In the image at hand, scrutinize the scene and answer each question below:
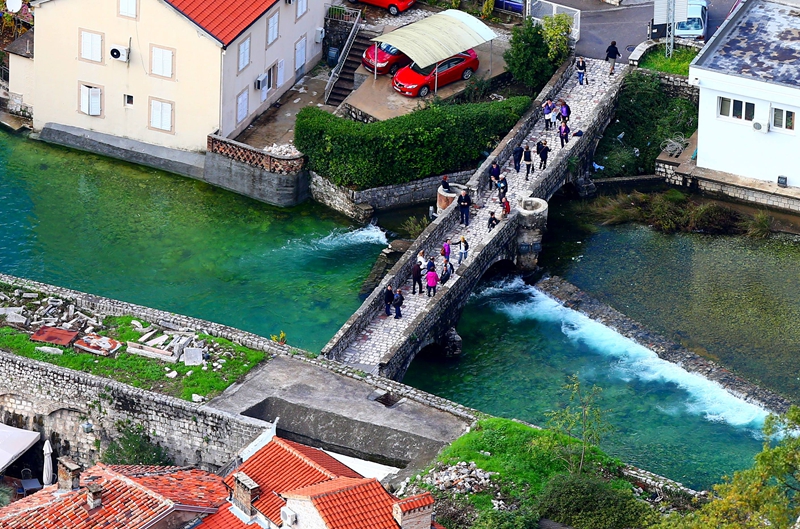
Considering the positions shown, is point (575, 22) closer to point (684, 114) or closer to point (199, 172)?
point (684, 114)

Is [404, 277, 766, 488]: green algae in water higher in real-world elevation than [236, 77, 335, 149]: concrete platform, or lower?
lower

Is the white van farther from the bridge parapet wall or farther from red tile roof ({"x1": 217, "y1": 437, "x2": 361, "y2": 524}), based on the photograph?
red tile roof ({"x1": 217, "y1": 437, "x2": 361, "y2": 524})

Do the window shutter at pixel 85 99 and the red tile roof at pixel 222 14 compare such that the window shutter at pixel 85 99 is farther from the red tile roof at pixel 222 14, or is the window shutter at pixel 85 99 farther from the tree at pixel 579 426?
the tree at pixel 579 426

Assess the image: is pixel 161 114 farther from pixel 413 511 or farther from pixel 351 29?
pixel 413 511

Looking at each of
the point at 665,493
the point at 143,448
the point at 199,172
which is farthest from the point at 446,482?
the point at 199,172

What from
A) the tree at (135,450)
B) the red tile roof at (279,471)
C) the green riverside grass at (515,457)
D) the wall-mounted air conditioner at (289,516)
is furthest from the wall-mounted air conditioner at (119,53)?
the wall-mounted air conditioner at (289,516)

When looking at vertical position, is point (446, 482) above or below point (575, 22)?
below

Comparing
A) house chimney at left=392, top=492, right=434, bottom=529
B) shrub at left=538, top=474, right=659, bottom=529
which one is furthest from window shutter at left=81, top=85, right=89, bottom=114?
house chimney at left=392, top=492, right=434, bottom=529
